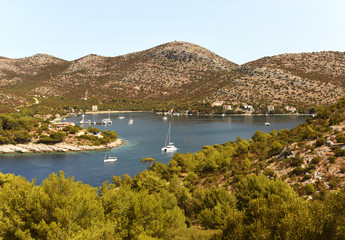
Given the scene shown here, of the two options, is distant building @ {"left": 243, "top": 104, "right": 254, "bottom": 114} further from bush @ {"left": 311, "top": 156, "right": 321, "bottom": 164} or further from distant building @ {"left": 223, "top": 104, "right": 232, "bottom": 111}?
bush @ {"left": 311, "top": 156, "right": 321, "bottom": 164}

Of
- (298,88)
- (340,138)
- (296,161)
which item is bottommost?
(296,161)

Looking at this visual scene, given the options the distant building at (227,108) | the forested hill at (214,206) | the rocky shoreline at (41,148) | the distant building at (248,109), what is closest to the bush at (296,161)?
the forested hill at (214,206)

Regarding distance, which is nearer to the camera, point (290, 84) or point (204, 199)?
point (204, 199)

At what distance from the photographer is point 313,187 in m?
26.0

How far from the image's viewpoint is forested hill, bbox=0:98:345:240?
14.4 meters

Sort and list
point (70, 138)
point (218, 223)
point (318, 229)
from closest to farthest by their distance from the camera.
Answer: point (318, 229) → point (218, 223) → point (70, 138)

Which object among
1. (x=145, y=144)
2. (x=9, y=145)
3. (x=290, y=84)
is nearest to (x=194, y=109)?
(x=290, y=84)

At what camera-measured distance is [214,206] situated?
961 inches

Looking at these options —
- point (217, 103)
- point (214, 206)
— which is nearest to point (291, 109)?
point (217, 103)

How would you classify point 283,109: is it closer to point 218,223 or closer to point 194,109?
point 194,109

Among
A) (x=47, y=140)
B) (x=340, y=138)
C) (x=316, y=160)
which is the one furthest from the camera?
(x=47, y=140)

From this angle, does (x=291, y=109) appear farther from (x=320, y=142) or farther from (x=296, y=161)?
(x=296, y=161)

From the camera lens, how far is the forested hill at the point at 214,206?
14.4m

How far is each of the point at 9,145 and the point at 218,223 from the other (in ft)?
267
